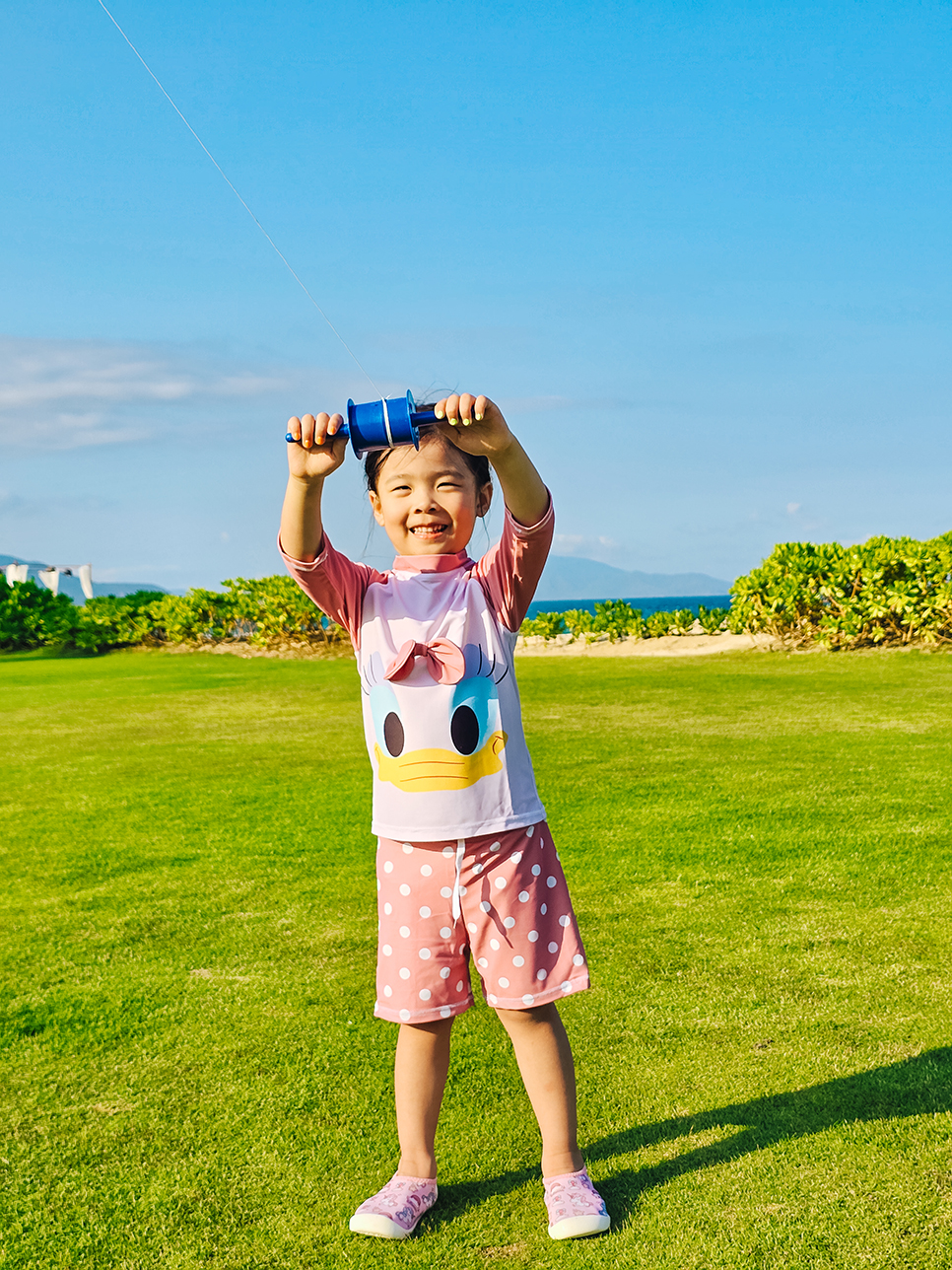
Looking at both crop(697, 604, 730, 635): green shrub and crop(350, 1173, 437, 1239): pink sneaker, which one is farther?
crop(697, 604, 730, 635): green shrub

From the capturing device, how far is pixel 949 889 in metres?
4.34

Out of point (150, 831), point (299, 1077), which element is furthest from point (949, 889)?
point (150, 831)

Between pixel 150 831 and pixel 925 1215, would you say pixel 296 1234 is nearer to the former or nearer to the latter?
pixel 925 1215

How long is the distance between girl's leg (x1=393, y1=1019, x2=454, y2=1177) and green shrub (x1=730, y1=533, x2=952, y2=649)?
500 inches

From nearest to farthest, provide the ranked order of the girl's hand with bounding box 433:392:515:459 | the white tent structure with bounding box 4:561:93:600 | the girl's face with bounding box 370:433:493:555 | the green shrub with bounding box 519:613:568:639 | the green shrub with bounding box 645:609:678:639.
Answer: the girl's hand with bounding box 433:392:515:459, the girl's face with bounding box 370:433:493:555, the green shrub with bounding box 645:609:678:639, the green shrub with bounding box 519:613:568:639, the white tent structure with bounding box 4:561:93:600

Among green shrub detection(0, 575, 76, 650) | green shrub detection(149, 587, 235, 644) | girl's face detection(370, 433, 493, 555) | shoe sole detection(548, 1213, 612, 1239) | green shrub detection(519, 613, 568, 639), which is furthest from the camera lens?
green shrub detection(0, 575, 76, 650)

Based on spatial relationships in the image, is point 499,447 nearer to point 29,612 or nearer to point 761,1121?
point 761,1121

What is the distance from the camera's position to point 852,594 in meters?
14.4

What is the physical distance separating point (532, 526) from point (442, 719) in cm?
48

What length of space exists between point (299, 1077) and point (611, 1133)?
0.92 m

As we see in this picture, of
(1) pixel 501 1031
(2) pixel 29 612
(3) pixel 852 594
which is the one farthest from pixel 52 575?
(1) pixel 501 1031

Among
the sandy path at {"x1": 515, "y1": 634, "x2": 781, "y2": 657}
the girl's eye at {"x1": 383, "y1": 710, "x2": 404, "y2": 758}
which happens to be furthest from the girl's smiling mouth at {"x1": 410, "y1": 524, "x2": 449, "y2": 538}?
the sandy path at {"x1": 515, "y1": 634, "x2": 781, "y2": 657}

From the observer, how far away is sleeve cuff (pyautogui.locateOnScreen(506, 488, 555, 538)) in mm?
2314

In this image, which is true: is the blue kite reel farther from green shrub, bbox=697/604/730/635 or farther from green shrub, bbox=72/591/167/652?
green shrub, bbox=72/591/167/652
